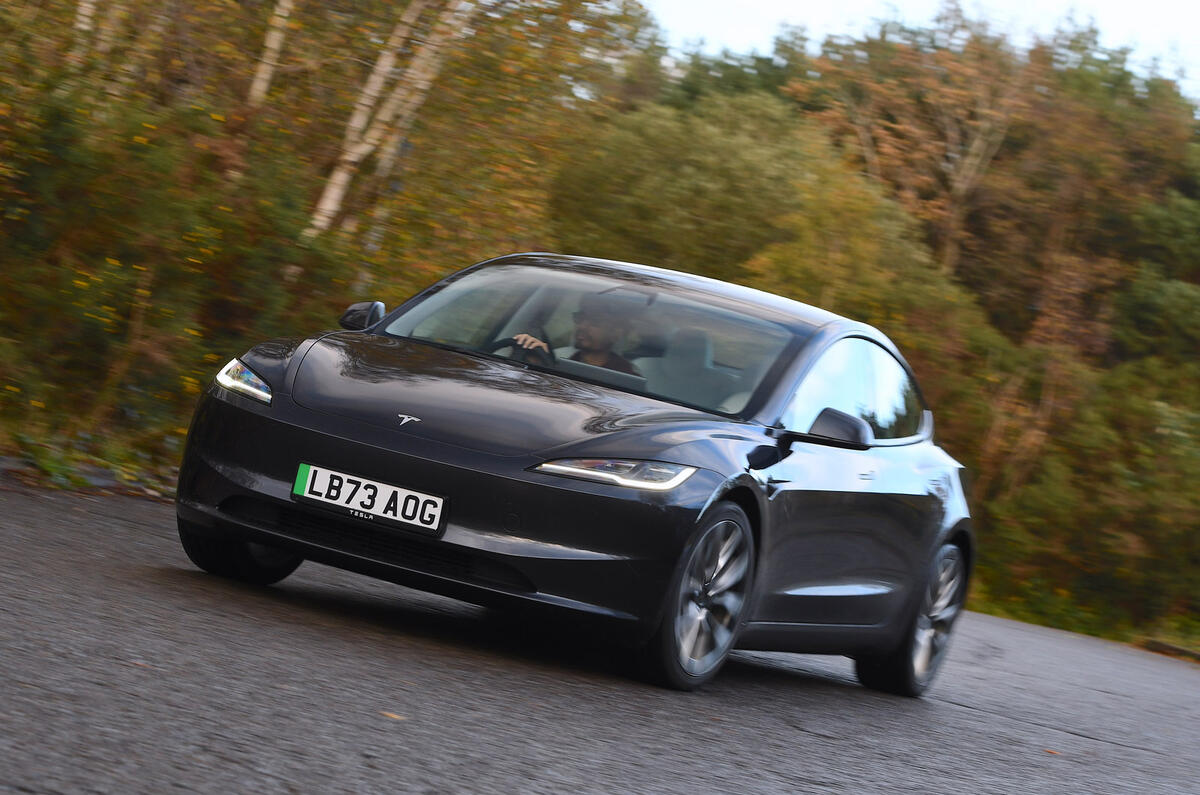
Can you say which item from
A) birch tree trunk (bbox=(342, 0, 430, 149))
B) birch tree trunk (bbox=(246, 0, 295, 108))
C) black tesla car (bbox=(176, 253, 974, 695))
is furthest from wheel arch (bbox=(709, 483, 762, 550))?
birch tree trunk (bbox=(342, 0, 430, 149))

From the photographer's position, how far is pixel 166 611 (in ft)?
19.3

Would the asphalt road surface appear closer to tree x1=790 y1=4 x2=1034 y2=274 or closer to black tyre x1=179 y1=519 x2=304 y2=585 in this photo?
black tyre x1=179 y1=519 x2=304 y2=585

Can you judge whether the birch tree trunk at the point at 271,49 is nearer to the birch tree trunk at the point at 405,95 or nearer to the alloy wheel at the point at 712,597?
the birch tree trunk at the point at 405,95

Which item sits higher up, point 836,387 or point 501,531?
point 836,387

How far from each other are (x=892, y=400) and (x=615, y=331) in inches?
69.9

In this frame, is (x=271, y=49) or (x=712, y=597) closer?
(x=712, y=597)

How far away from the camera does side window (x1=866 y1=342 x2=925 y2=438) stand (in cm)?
801

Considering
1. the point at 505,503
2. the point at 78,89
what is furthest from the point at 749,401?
the point at 78,89

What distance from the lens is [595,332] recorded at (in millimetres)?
7148

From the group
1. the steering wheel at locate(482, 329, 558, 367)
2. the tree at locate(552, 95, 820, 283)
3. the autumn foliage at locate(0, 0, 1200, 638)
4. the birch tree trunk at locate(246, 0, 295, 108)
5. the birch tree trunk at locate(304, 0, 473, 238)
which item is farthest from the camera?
the tree at locate(552, 95, 820, 283)

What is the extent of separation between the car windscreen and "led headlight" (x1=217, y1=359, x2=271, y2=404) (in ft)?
3.08

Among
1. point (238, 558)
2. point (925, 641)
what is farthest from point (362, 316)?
point (925, 641)

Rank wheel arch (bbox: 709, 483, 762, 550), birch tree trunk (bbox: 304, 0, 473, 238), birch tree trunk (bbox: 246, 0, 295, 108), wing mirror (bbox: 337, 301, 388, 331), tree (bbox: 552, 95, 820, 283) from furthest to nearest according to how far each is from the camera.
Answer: tree (bbox: 552, 95, 820, 283), birch tree trunk (bbox: 304, 0, 473, 238), birch tree trunk (bbox: 246, 0, 295, 108), wing mirror (bbox: 337, 301, 388, 331), wheel arch (bbox: 709, 483, 762, 550)

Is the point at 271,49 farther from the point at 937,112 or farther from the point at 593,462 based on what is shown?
the point at 937,112
